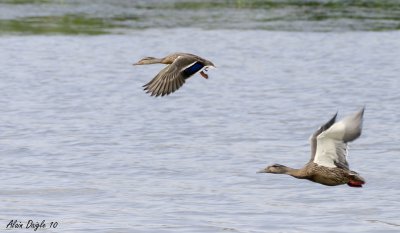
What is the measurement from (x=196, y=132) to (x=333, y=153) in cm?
841

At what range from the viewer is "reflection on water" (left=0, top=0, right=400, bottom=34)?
36500 millimetres

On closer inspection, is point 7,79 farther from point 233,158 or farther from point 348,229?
point 348,229

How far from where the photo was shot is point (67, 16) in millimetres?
38531

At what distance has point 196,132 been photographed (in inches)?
821

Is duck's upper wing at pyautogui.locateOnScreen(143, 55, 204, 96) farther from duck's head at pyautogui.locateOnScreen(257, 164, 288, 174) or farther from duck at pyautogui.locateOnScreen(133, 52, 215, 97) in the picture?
duck's head at pyautogui.locateOnScreen(257, 164, 288, 174)

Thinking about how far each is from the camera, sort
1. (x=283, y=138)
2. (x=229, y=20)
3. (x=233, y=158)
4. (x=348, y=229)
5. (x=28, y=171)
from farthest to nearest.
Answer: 1. (x=229, y=20)
2. (x=283, y=138)
3. (x=233, y=158)
4. (x=28, y=171)
5. (x=348, y=229)

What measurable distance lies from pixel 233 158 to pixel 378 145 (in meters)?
2.60

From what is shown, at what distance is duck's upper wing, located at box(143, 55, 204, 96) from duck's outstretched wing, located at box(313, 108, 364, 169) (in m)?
2.19

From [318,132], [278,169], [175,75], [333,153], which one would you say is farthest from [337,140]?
[175,75]

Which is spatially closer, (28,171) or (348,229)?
(348,229)

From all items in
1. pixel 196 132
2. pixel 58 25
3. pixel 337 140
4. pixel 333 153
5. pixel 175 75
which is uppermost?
pixel 175 75

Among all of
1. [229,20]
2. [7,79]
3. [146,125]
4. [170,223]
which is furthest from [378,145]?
[229,20]

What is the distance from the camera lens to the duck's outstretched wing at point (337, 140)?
A: 11730 mm

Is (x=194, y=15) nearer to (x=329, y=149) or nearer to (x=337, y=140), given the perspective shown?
(x=329, y=149)
